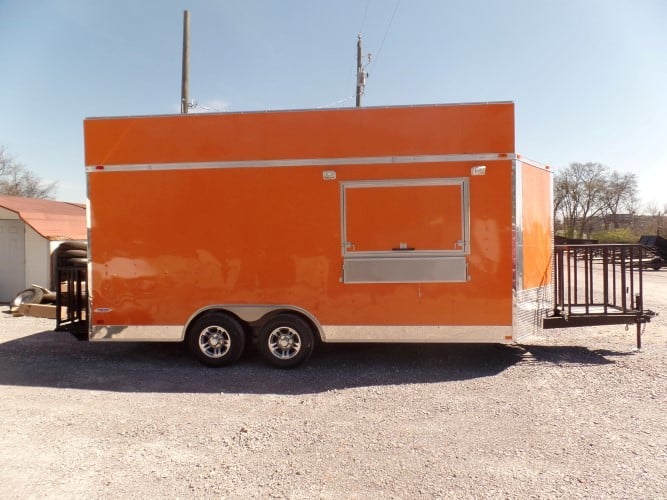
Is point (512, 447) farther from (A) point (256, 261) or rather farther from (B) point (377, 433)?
(A) point (256, 261)

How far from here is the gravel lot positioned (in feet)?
9.18

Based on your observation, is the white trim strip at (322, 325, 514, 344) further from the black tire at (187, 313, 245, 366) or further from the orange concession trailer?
the black tire at (187, 313, 245, 366)

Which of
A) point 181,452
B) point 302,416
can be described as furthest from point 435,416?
point 181,452

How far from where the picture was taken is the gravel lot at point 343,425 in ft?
9.18

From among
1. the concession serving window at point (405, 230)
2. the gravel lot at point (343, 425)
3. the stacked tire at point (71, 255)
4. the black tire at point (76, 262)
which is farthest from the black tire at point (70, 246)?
A: the concession serving window at point (405, 230)

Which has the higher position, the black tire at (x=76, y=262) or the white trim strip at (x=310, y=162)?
the white trim strip at (x=310, y=162)

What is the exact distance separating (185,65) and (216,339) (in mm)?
9162

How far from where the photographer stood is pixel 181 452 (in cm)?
319

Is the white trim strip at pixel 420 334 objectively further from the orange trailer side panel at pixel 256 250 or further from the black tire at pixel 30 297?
the black tire at pixel 30 297

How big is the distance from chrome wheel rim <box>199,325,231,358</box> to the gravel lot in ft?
0.77

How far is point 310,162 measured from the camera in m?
5.01

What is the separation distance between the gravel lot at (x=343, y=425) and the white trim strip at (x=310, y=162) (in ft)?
8.42

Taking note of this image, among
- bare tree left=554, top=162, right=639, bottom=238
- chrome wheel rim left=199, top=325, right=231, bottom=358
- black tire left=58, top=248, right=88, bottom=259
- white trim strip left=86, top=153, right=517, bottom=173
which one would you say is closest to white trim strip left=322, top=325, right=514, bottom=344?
chrome wheel rim left=199, top=325, right=231, bottom=358

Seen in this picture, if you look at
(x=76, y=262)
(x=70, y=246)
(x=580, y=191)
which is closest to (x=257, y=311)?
(x=76, y=262)
